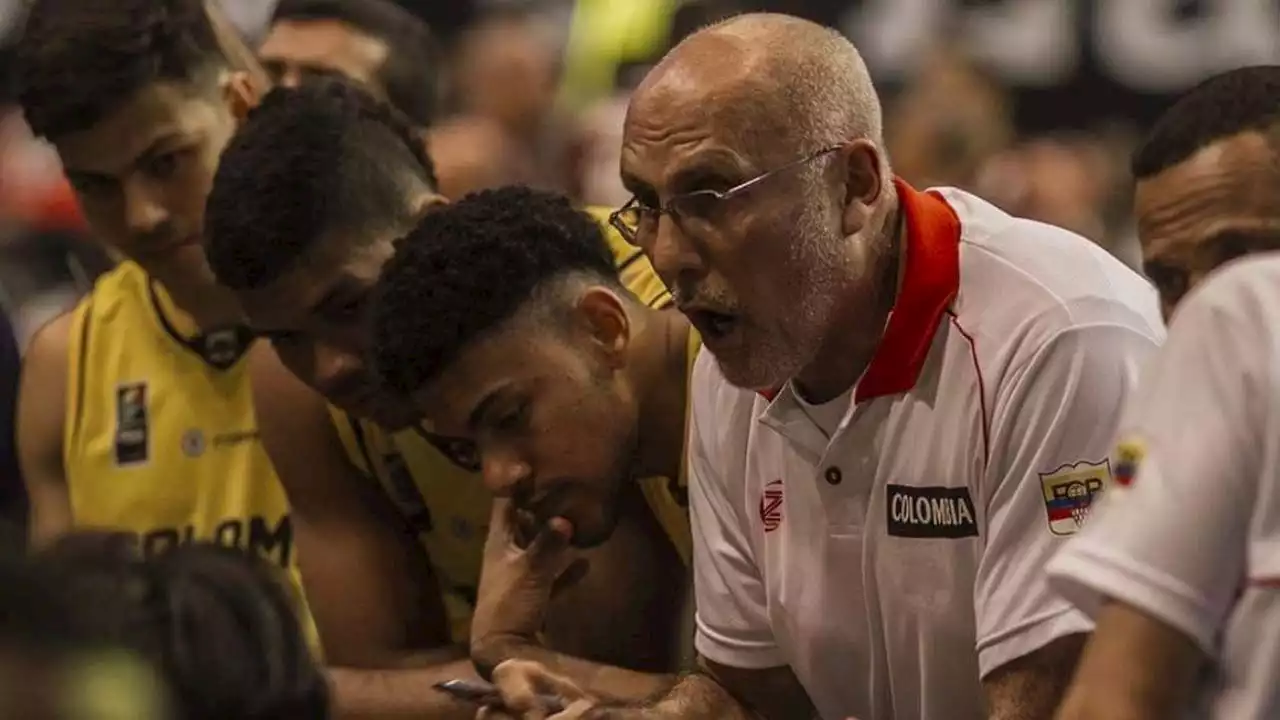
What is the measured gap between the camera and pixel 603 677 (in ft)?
8.55

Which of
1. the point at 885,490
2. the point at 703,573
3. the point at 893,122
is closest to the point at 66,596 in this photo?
the point at 885,490

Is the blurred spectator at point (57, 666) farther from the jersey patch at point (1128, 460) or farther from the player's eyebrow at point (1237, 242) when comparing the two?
the player's eyebrow at point (1237, 242)

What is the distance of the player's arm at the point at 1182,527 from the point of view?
138 cm

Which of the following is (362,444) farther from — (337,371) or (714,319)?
(714,319)

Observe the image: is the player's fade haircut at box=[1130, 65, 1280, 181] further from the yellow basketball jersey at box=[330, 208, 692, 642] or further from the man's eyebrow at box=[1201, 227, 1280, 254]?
the yellow basketball jersey at box=[330, 208, 692, 642]

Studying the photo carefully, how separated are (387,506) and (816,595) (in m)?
0.91

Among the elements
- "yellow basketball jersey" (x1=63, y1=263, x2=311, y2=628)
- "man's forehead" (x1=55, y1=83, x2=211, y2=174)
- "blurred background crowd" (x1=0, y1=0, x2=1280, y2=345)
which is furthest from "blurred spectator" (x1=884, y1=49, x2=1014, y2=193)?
"man's forehead" (x1=55, y1=83, x2=211, y2=174)

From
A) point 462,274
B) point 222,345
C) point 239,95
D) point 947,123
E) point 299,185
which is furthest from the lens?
point 947,123

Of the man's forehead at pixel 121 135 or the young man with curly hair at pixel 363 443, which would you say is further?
the man's forehead at pixel 121 135

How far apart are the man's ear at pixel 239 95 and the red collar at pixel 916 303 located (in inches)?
47.1

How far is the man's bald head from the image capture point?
2109mm

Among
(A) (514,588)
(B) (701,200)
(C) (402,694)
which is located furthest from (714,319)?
(C) (402,694)

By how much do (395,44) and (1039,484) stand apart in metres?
1.72

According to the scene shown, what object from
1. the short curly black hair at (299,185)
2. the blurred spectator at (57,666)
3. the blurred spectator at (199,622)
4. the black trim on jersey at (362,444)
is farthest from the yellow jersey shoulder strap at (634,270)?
the blurred spectator at (57,666)
